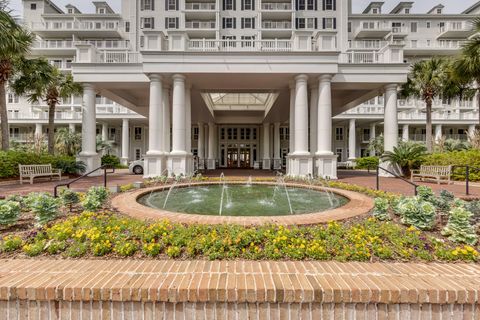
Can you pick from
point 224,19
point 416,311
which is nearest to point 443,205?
point 416,311

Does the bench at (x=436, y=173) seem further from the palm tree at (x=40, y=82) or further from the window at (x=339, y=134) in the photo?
the window at (x=339, y=134)

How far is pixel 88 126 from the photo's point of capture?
47.2 feet

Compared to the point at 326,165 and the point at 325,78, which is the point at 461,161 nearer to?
the point at 326,165

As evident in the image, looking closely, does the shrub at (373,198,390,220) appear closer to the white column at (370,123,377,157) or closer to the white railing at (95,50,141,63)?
the white railing at (95,50,141,63)

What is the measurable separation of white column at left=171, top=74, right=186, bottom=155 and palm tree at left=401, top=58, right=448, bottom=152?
16464 mm

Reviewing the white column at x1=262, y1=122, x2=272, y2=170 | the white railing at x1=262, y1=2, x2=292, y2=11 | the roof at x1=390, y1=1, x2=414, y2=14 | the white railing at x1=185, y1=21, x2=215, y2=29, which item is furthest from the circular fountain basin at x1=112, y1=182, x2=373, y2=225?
the roof at x1=390, y1=1, x2=414, y2=14

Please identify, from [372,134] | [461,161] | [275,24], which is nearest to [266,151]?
[461,161]

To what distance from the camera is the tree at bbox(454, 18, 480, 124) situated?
12529 millimetres

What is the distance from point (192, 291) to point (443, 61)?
22.8m

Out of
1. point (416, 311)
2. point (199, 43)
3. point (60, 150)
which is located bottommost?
point (416, 311)

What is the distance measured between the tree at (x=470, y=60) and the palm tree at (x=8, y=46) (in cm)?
2311

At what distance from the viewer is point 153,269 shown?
2477 millimetres

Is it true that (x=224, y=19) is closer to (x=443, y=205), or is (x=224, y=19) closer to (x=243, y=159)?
(x=243, y=159)

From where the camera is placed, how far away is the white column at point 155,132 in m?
12.9
